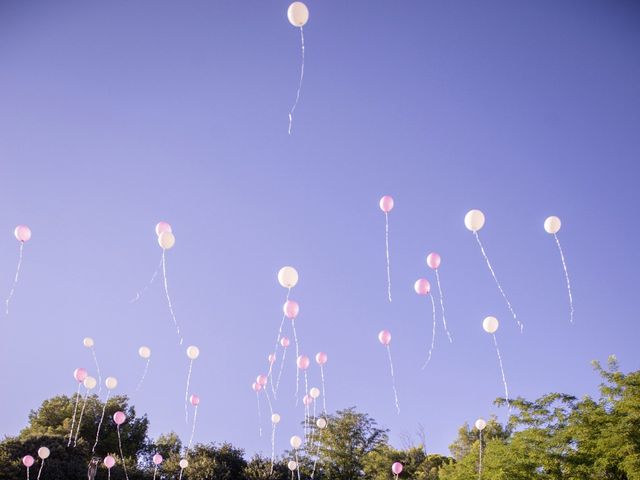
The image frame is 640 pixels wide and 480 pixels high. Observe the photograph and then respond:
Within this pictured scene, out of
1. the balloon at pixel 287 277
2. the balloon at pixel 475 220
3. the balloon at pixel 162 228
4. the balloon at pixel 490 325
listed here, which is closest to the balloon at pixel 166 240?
the balloon at pixel 162 228

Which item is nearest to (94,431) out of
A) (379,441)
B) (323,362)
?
(379,441)

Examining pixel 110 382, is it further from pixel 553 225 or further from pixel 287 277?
pixel 553 225

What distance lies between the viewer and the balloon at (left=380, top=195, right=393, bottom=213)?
27.3 ft

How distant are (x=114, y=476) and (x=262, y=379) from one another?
13.0 m

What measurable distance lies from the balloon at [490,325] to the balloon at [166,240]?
19.8 feet

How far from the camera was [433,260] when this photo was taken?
29.3 ft

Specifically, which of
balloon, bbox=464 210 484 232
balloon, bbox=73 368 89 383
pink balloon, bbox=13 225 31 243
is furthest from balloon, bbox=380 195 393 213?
balloon, bbox=73 368 89 383

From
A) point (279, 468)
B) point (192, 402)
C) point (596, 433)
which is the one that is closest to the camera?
point (192, 402)

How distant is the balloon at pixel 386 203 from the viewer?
831 centimetres

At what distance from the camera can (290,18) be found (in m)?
6.77

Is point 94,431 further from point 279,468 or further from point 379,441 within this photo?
point 379,441

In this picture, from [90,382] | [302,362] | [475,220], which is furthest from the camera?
[90,382]

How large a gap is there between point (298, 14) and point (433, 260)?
461 centimetres

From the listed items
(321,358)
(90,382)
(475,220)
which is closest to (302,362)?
(321,358)
